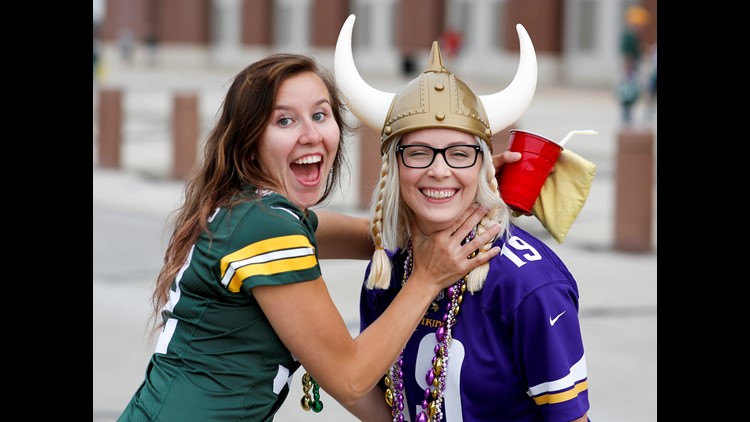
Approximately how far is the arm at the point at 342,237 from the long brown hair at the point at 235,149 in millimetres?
558

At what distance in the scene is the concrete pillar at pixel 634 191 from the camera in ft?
30.9

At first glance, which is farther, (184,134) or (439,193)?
(184,134)

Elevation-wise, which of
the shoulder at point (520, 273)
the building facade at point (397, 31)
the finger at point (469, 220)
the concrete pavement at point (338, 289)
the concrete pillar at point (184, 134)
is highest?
the building facade at point (397, 31)

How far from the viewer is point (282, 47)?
4153 centimetres

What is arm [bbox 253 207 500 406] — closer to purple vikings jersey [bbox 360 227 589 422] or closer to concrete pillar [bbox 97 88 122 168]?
purple vikings jersey [bbox 360 227 589 422]

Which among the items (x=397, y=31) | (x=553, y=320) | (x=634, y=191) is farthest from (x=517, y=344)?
(x=397, y=31)

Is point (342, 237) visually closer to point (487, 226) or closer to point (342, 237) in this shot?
point (342, 237)

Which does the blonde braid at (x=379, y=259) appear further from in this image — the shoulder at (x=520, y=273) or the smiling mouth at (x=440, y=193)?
the shoulder at (x=520, y=273)

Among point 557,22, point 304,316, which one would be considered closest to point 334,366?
point 304,316

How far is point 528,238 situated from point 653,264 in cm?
617

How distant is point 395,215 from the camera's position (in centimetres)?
296

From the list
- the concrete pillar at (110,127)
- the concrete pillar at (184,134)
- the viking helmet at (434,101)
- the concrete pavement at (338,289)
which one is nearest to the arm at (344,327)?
the viking helmet at (434,101)
